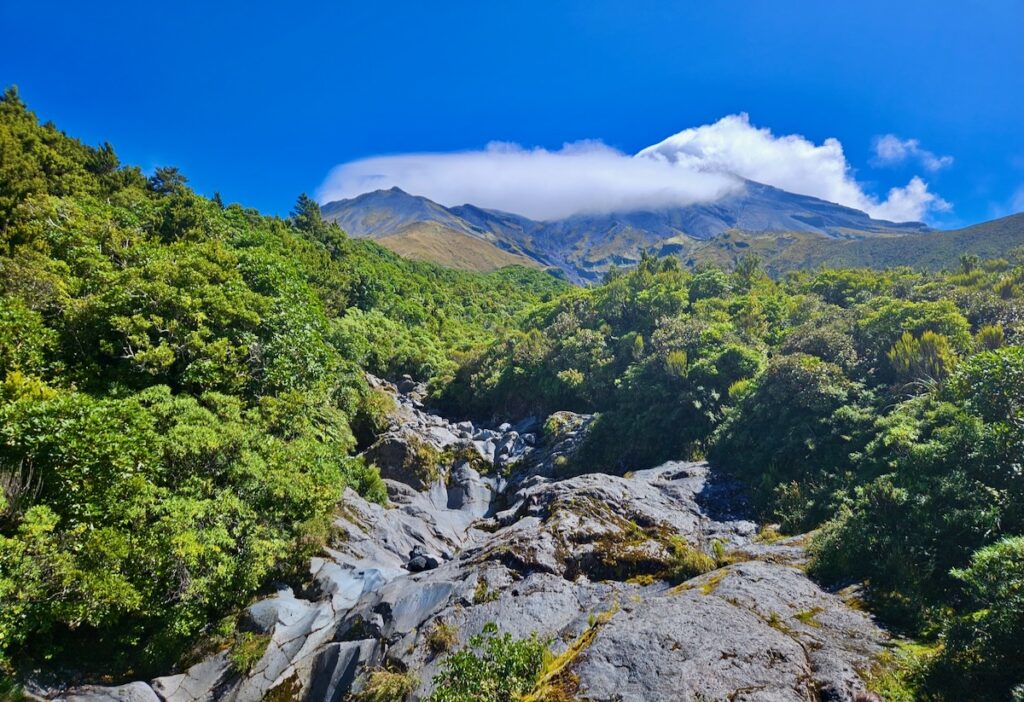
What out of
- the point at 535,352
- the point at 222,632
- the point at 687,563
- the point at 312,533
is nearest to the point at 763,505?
the point at 687,563

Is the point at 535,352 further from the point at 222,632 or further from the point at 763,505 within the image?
the point at 222,632

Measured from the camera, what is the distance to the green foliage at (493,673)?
796 cm

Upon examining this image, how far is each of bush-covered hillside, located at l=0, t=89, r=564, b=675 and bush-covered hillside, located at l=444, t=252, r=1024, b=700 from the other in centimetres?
1353

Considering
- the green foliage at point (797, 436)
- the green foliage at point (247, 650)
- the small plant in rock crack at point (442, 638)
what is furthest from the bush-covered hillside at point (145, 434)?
the green foliage at point (797, 436)

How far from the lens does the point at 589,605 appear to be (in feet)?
37.5

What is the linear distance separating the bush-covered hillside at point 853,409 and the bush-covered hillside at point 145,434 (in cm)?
1353

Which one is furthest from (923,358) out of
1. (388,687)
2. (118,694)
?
(118,694)

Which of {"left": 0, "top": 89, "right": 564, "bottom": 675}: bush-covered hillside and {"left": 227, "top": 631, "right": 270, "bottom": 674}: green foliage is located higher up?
{"left": 0, "top": 89, "right": 564, "bottom": 675}: bush-covered hillside

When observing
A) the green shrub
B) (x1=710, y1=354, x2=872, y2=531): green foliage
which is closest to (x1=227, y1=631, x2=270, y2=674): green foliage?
the green shrub

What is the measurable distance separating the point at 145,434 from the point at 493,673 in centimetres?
978

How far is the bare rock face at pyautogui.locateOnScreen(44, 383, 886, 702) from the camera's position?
26.0 ft

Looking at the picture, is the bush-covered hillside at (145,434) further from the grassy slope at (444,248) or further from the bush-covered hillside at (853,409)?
the grassy slope at (444,248)

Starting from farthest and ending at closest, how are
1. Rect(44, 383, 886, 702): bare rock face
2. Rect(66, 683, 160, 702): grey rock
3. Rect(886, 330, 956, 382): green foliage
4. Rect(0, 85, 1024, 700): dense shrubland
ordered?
Rect(886, 330, 956, 382): green foliage → Rect(66, 683, 160, 702): grey rock → Rect(0, 85, 1024, 700): dense shrubland → Rect(44, 383, 886, 702): bare rock face

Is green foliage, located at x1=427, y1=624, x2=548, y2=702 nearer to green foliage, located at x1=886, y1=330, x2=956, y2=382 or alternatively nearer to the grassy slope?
green foliage, located at x1=886, y1=330, x2=956, y2=382
